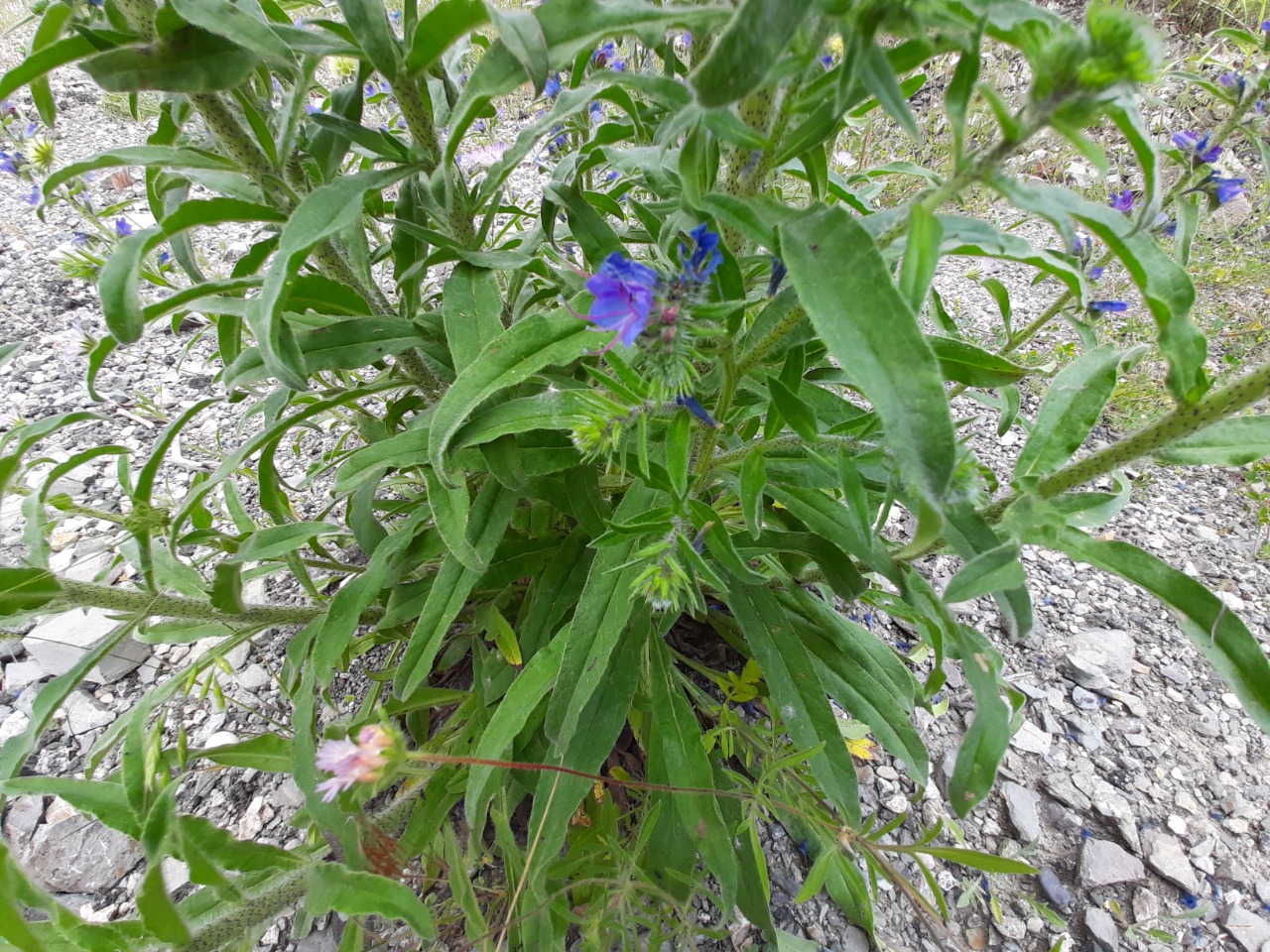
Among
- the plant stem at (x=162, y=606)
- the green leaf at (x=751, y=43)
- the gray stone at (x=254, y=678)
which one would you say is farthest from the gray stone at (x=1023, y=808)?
the gray stone at (x=254, y=678)

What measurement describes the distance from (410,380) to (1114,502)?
138 centimetres

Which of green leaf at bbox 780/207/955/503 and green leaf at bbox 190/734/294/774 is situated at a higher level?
green leaf at bbox 780/207/955/503

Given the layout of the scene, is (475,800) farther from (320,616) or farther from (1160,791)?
(1160,791)

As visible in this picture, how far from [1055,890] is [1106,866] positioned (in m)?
0.16

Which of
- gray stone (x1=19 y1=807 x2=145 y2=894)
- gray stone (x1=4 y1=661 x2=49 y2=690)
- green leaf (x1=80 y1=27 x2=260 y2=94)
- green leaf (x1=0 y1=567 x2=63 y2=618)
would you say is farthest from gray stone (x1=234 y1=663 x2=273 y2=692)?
green leaf (x1=80 y1=27 x2=260 y2=94)

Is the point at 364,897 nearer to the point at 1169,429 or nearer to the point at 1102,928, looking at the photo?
the point at 1169,429

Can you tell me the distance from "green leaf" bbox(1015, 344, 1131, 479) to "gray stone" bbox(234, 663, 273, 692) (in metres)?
2.10

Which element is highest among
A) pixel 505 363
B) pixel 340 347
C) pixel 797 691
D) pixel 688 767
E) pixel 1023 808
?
pixel 340 347

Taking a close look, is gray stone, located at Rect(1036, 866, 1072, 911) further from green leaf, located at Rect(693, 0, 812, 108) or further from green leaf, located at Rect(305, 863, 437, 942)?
green leaf, located at Rect(693, 0, 812, 108)

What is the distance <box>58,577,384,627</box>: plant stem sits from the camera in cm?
119

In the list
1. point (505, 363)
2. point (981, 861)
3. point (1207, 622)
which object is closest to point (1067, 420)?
point (1207, 622)

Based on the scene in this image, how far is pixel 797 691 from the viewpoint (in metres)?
1.42

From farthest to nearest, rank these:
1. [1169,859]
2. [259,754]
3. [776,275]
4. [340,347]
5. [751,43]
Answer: [1169,859], [259,754], [340,347], [776,275], [751,43]

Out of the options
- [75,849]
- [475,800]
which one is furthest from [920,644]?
[75,849]
